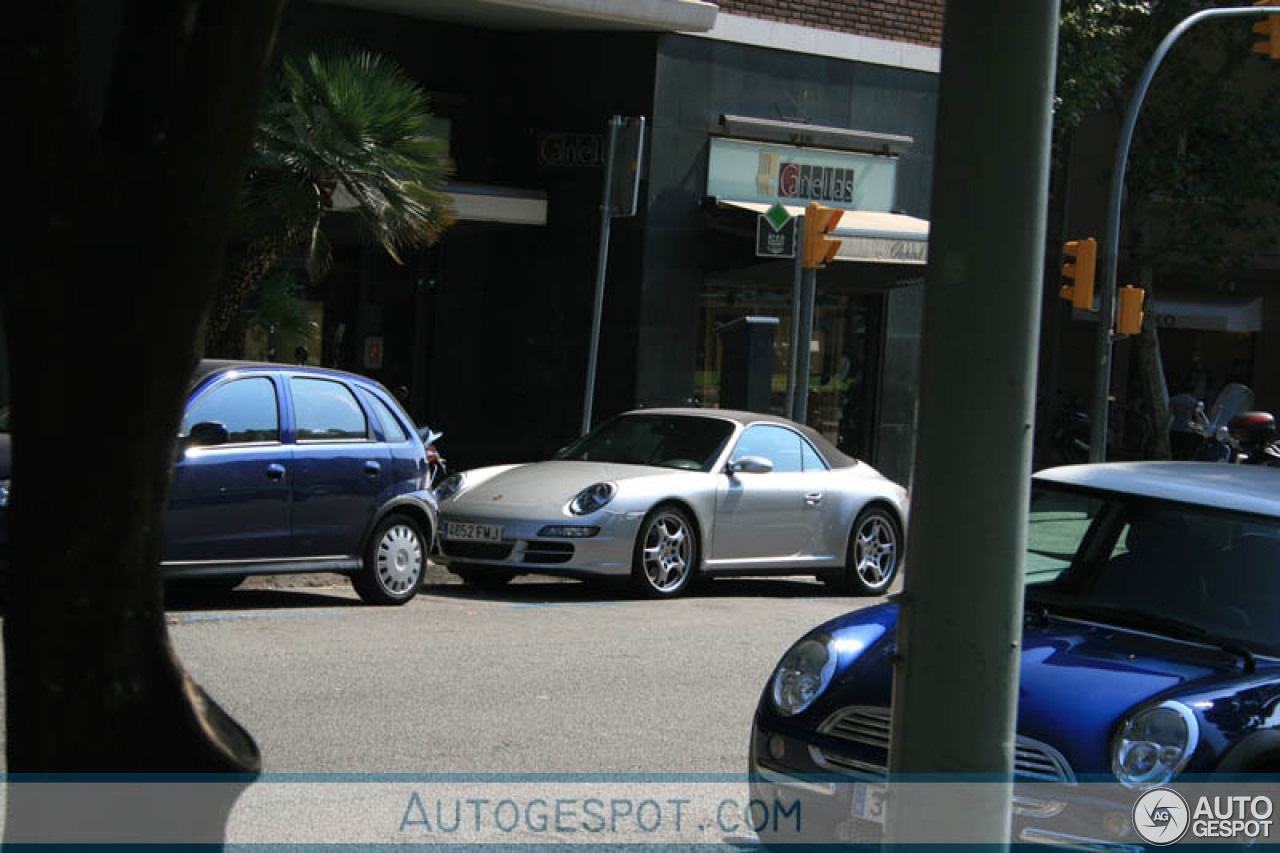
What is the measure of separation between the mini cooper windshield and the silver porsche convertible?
19.5 feet

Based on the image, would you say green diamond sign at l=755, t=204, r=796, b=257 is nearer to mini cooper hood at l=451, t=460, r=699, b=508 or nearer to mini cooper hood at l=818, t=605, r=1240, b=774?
mini cooper hood at l=451, t=460, r=699, b=508

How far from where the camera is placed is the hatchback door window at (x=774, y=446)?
1264cm

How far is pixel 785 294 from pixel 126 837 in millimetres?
17854

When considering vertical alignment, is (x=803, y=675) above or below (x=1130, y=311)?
below

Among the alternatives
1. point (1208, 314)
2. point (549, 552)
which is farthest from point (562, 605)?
point (1208, 314)

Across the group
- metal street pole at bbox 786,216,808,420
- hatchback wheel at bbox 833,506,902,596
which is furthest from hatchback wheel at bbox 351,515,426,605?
metal street pole at bbox 786,216,808,420

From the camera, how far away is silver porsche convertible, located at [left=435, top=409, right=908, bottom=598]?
11.5 meters

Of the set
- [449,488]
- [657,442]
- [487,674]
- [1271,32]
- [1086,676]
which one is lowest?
[487,674]

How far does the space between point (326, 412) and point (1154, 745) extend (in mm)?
7123

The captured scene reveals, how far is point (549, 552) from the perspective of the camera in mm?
11406

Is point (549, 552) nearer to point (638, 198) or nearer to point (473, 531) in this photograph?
point (473, 531)

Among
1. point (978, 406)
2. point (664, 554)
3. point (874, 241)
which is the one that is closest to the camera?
point (978, 406)

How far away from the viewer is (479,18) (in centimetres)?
1891

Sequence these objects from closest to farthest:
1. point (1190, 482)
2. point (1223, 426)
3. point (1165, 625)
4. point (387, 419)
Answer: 1. point (1165, 625)
2. point (1190, 482)
3. point (387, 419)
4. point (1223, 426)
